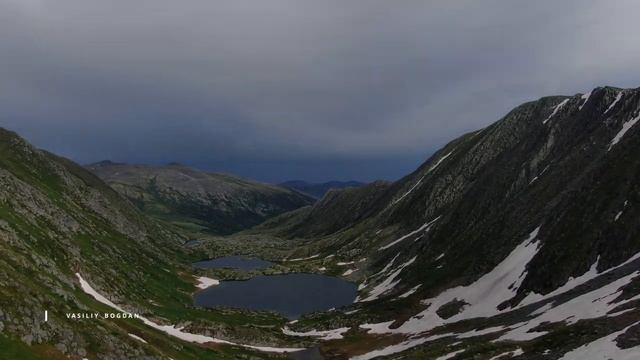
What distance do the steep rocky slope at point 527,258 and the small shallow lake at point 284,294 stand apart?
8609 mm

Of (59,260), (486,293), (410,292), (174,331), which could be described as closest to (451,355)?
(486,293)

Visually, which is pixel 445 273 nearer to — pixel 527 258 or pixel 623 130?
pixel 527 258

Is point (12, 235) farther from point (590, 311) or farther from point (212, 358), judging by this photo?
point (590, 311)

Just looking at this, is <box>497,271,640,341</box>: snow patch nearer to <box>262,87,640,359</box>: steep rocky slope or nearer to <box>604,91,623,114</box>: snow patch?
<box>262,87,640,359</box>: steep rocky slope

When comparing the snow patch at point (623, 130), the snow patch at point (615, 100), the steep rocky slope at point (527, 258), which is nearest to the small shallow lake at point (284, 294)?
the steep rocky slope at point (527, 258)

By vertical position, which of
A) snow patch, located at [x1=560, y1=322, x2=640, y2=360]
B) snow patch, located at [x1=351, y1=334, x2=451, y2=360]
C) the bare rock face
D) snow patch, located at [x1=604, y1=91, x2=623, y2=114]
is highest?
snow patch, located at [x1=604, y1=91, x2=623, y2=114]

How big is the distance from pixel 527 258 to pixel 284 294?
8248cm

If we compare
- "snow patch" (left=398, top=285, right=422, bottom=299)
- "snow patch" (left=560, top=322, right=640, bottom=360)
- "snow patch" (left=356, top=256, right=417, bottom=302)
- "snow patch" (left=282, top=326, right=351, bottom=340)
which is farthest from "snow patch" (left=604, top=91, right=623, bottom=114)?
"snow patch" (left=560, top=322, right=640, bottom=360)

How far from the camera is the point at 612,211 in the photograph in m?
77.9

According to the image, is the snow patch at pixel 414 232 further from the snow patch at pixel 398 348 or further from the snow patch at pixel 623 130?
the snow patch at pixel 398 348

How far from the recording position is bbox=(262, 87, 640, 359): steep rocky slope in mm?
57656

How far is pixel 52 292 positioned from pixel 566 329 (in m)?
54.6

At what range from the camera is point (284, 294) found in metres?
154

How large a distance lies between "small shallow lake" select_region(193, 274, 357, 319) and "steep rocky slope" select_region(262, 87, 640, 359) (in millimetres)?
8609
